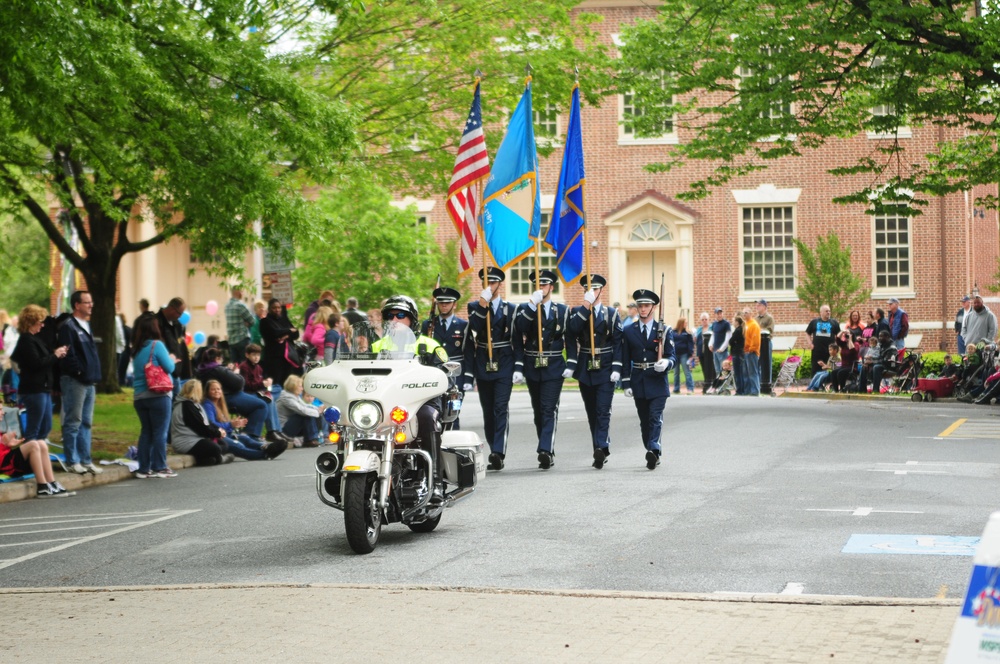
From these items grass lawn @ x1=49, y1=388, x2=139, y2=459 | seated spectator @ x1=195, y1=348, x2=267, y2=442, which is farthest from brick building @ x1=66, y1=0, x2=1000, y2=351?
seated spectator @ x1=195, y1=348, x2=267, y2=442

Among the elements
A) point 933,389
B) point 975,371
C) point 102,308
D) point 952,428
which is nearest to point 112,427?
point 102,308

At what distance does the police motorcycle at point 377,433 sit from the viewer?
31.6 ft

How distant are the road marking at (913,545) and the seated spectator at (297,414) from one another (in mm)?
10590

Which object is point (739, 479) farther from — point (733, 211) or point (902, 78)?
point (733, 211)

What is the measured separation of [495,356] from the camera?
50.5 feet

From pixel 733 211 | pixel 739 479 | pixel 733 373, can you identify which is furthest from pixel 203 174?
pixel 733 211

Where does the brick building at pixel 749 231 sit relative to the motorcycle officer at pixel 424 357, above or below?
above

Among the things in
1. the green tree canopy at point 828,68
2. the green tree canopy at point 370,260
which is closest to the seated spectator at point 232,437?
the green tree canopy at point 828,68

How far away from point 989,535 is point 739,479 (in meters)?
9.95

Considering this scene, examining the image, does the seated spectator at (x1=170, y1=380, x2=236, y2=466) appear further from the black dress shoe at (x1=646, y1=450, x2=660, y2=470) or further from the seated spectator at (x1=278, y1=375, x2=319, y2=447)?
the black dress shoe at (x1=646, y1=450, x2=660, y2=470)

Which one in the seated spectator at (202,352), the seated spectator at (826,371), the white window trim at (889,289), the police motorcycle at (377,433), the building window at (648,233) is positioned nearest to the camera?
the police motorcycle at (377,433)

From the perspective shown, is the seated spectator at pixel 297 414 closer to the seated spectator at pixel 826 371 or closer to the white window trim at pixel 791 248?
the seated spectator at pixel 826 371

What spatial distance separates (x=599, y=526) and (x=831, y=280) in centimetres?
2792

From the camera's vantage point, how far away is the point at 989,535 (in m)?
3.87
